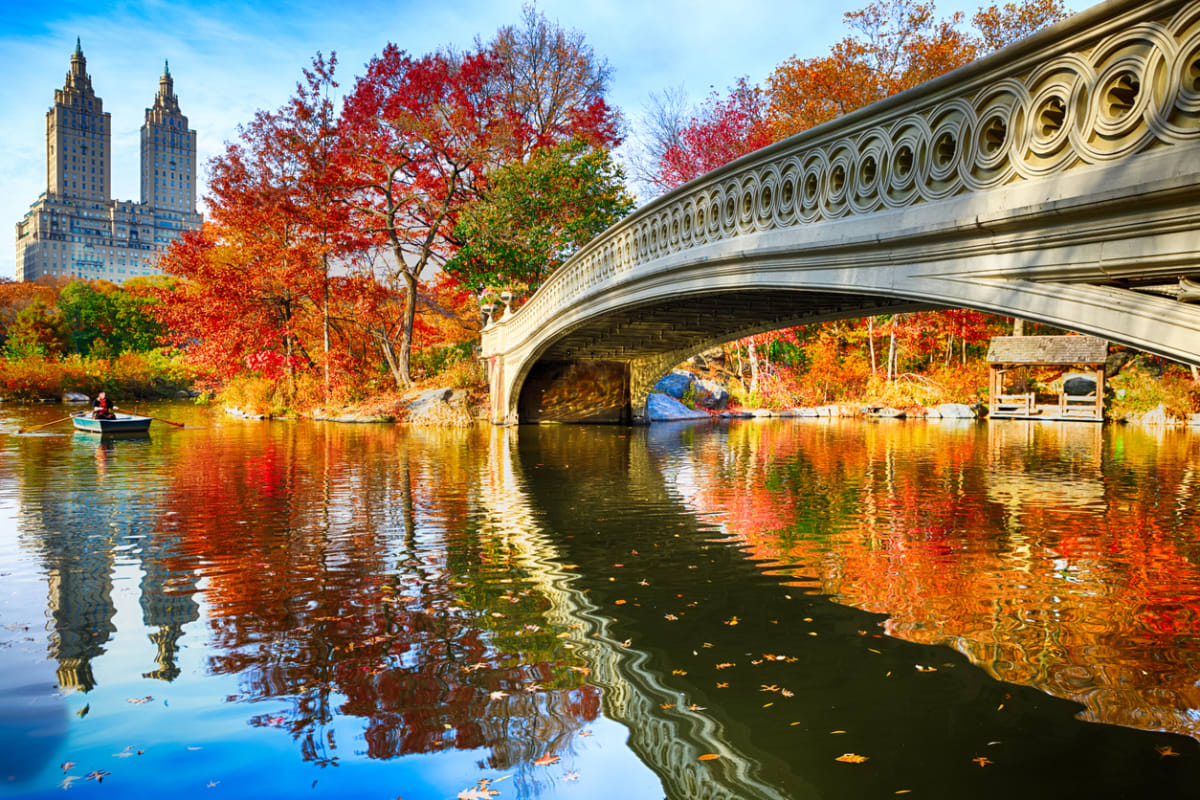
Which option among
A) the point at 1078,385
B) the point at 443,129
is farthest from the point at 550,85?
the point at 1078,385

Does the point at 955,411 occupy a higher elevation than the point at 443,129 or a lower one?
lower

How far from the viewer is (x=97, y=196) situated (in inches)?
4838

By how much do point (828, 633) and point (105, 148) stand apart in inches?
5958

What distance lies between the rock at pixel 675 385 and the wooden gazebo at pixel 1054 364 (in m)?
10.1

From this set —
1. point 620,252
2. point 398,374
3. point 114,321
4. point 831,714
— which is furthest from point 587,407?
point 114,321

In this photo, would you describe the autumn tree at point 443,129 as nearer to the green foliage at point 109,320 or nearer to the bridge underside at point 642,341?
the bridge underside at point 642,341

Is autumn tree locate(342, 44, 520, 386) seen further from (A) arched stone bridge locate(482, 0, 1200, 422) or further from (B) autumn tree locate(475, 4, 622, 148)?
(A) arched stone bridge locate(482, 0, 1200, 422)

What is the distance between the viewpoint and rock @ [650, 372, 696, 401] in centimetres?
2817

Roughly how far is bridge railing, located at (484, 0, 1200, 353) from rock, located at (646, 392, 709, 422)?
1658 cm

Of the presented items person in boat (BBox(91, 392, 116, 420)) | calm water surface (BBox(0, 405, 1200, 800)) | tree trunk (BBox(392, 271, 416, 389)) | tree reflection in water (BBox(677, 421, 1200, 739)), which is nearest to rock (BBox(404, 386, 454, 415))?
tree trunk (BBox(392, 271, 416, 389))

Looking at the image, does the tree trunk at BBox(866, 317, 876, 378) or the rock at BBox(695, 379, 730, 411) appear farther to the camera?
the rock at BBox(695, 379, 730, 411)

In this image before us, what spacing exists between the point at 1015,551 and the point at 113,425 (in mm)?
16266

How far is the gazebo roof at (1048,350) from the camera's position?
2434cm

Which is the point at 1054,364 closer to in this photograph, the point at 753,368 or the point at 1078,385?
the point at 1078,385
